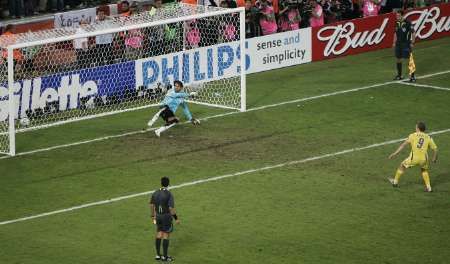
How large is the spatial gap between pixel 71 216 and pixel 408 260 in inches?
283

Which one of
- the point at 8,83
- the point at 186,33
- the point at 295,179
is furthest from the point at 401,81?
the point at 8,83

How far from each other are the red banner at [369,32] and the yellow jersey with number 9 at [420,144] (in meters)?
13.6

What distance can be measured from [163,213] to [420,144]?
21.8 ft

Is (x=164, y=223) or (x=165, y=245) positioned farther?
(x=165, y=245)

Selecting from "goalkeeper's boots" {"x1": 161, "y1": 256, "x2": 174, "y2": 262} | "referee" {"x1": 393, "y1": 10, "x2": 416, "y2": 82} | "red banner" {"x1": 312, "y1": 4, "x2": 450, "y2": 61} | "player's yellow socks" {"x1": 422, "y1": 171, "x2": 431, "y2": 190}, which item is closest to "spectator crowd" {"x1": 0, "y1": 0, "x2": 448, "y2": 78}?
"red banner" {"x1": 312, "y1": 4, "x2": 450, "y2": 61}

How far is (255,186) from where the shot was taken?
87.4 feet

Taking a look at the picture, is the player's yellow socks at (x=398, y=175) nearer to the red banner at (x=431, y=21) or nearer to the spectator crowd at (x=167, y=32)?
the spectator crowd at (x=167, y=32)

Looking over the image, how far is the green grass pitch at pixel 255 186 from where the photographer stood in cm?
2272

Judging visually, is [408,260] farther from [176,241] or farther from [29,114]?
[29,114]

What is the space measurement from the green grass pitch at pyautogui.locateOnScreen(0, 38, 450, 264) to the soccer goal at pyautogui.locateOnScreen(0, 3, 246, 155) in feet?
1.80

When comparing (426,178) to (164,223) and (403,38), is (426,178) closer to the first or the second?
(164,223)

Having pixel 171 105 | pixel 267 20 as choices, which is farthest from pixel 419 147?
pixel 267 20

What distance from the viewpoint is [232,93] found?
114ft

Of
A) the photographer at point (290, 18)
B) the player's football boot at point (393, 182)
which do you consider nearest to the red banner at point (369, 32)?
the photographer at point (290, 18)
